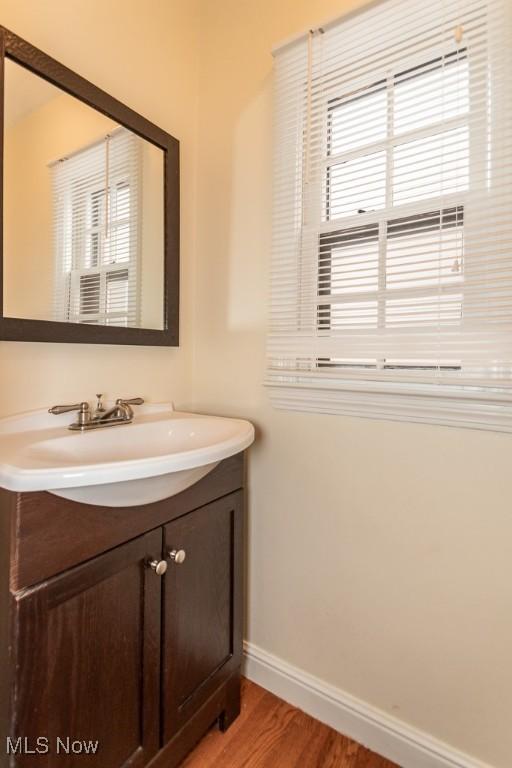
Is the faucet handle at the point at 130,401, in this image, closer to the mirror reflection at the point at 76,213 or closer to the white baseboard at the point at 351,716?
the mirror reflection at the point at 76,213

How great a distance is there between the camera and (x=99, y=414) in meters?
1.14

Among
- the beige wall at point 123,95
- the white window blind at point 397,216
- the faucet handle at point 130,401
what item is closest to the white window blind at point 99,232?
the beige wall at point 123,95

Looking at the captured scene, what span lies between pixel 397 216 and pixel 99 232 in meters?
0.87

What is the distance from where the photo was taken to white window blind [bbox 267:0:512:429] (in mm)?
924

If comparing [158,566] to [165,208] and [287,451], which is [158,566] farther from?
[165,208]

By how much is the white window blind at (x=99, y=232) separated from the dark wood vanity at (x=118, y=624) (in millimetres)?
606

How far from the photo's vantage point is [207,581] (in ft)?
3.52

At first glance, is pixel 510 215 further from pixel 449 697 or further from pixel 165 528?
pixel 449 697

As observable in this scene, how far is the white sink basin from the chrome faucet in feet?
0.10

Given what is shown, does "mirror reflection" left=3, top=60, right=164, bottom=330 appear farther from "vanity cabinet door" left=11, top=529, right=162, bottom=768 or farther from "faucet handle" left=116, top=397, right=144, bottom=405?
"vanity cabinet door" left=11, top=529, right=162, bottom=768

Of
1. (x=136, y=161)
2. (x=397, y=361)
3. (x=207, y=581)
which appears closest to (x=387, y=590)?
(x=207, y=581)

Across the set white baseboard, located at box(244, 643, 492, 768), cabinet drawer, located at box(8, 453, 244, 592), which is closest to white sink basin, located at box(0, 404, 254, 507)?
cabinet drawer, located at box(8, 453, 244, 592)

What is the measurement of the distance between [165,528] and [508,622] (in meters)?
0.86

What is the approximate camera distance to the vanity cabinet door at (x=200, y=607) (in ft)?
3.12
